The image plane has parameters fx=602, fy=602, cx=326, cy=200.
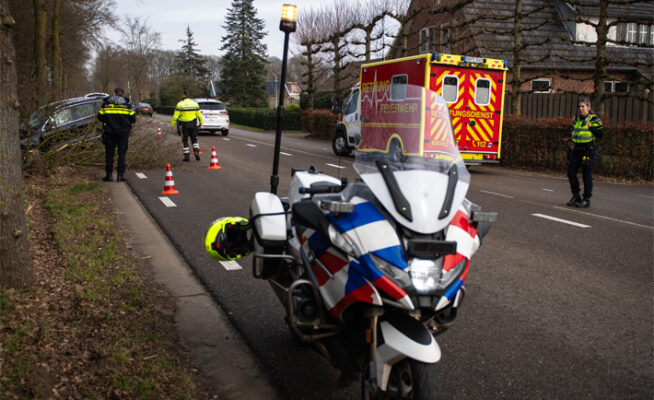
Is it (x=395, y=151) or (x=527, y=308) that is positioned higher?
(x=395, y=151)

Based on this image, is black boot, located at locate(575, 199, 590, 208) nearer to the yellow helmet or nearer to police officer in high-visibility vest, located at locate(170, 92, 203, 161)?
the yellow helmet

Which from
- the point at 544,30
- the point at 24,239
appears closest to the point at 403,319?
the point at 24,239

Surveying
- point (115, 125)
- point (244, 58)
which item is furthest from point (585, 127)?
point (244, 58)

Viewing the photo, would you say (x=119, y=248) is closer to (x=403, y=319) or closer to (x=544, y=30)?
(x=403, y=319)

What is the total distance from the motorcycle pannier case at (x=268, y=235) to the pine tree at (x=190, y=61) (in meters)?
86.1

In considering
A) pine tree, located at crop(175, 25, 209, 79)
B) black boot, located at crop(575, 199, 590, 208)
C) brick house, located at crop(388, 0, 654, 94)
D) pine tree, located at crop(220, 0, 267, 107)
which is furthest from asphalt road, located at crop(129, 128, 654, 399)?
pine tree, located at crop(175, 25, 209, 79)

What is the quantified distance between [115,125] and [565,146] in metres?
11.4

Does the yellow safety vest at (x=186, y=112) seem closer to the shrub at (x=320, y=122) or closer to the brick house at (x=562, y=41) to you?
the shrub at (x=320, y=122)

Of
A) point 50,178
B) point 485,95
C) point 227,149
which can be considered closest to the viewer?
point 50,178

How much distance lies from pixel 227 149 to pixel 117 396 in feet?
58.9

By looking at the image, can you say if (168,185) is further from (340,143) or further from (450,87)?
(340,143)

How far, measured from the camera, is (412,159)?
2979 millimetres

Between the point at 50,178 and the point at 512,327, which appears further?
the point at 50,178

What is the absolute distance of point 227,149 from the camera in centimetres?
2084
